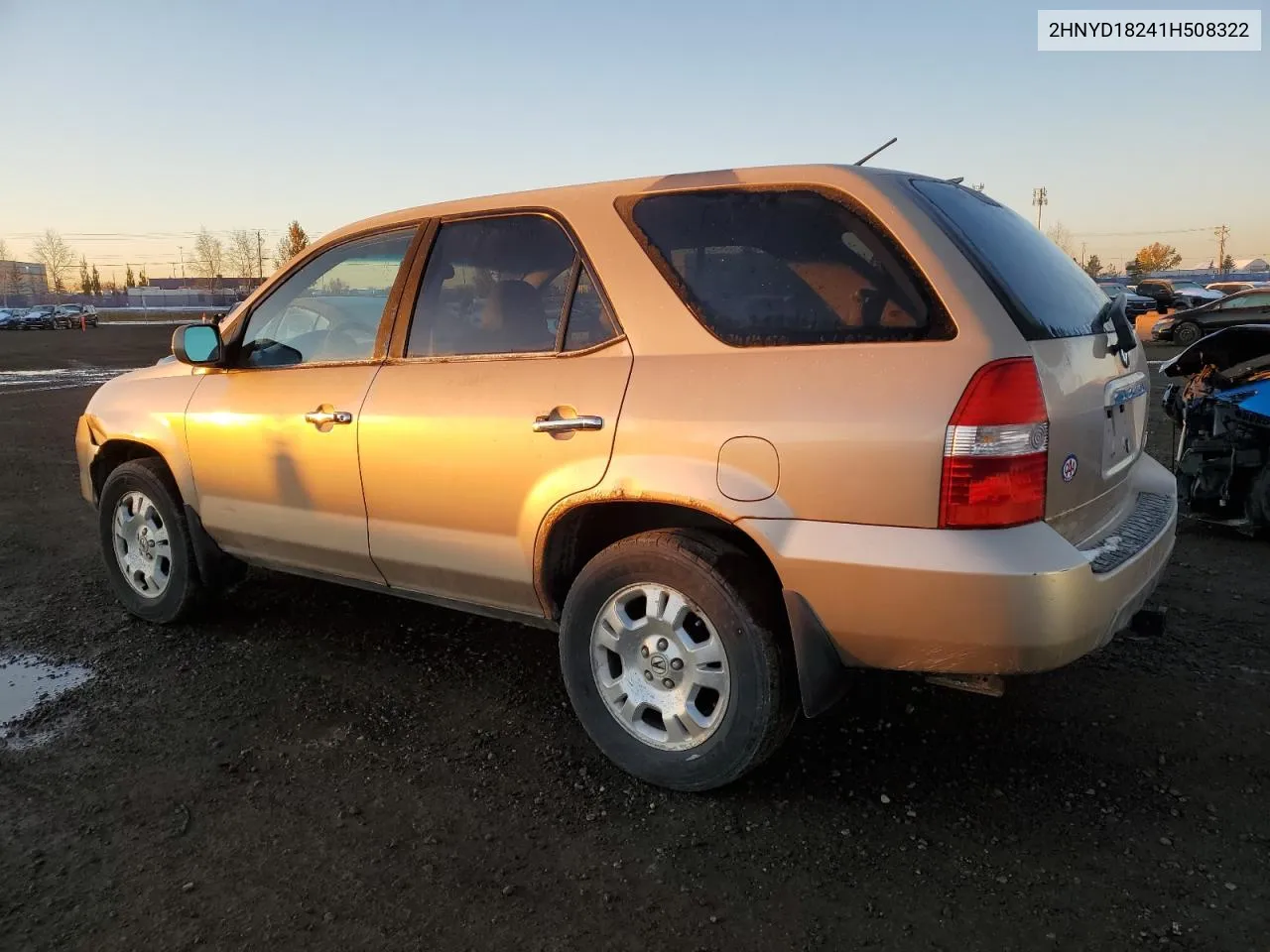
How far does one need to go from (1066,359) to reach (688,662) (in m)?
1.39

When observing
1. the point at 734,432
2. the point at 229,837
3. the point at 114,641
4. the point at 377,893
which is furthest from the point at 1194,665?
the point at 114,641

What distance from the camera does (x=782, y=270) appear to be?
2.68m

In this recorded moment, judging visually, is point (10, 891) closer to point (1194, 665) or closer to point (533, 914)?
point (533, 914)

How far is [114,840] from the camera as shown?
2.67m

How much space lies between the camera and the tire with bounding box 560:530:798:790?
8.71 feet

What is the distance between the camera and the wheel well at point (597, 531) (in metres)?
2.87

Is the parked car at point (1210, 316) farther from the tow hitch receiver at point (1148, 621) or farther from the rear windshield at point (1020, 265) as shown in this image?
the tow hitch receiver at point (1148, 621)

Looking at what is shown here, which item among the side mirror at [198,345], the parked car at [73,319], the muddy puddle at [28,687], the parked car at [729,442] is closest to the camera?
the parked car at [729,442]

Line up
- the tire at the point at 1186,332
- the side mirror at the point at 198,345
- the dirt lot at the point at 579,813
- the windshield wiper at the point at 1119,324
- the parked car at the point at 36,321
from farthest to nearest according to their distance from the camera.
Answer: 1. the parked car at the point at 36,321
2. the tire at the point at 1186,332
3. the side mirror at the point at 198,345
4. the windshield wiper at the point at 1119,324
5. the dirt lot at the point at 579,813

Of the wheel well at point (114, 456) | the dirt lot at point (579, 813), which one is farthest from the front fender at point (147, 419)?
the dirt lot at point (579, 813)

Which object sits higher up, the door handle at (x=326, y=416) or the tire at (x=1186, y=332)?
the door handle at (x=326, y=416)

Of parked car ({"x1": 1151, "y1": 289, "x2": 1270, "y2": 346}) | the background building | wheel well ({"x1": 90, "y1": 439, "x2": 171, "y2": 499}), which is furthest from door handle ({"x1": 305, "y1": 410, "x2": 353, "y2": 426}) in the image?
the background building

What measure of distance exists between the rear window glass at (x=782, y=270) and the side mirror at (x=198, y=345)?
211 centimetres

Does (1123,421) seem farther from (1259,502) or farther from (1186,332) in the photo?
(1186,332)
